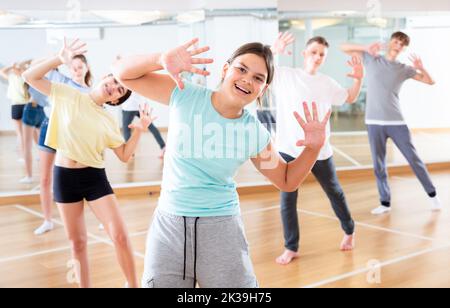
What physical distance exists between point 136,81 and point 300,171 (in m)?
0.51

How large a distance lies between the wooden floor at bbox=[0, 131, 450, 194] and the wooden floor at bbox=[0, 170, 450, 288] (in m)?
0.28

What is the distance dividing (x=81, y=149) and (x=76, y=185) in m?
0.15

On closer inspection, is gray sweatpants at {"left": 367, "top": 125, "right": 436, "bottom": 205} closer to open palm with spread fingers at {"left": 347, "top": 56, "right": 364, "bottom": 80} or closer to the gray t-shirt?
the gray t-shirt

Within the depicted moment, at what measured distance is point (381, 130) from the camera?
399 cm

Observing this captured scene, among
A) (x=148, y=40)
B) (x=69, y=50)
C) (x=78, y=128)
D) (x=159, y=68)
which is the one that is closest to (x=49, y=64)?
(x=69, y=50)

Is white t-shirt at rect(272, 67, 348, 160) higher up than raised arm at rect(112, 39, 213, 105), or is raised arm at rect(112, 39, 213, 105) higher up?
raised arm at rect(112, 39, 213, 105)

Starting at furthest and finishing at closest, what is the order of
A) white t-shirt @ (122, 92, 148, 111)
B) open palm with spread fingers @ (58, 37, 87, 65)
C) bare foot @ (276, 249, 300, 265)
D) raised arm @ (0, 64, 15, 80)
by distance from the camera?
white t-shirt @ (122, 92, 148, 111), raised arm @ (0, 64, 15, 80), bare foot @ (276, 249, 300, 265), open palm with spread fingers @ (58, 37, 87, 65)

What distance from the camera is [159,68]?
1.51 meters

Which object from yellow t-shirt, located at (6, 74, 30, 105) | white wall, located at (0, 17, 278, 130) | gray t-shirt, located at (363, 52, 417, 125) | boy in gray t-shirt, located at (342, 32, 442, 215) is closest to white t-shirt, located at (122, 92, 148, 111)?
white wall, located at (0, 17, 278, 130)

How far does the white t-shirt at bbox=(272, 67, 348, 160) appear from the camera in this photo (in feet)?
9.46

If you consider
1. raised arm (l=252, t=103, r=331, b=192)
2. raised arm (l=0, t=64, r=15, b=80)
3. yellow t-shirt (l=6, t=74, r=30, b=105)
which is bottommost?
yellow t-shirt (l=6, t=74, r=30, b=105)
